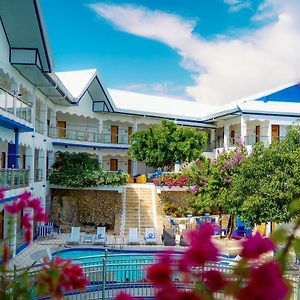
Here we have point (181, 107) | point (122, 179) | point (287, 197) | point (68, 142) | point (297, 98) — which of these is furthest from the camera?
point (181, 107)

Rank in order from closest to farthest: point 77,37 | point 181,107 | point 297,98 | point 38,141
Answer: point 38,141 < point 297,98 < point 77,37 < point 181,107

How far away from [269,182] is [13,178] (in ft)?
30.7

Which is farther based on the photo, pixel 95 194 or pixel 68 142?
pixel 68 142

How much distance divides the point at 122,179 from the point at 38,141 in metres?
5.39

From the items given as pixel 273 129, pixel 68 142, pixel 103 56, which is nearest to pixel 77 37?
pixel 103 56

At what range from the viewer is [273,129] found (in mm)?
28125

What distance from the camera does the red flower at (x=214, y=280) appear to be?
1509mm

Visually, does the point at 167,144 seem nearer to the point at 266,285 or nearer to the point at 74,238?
the point at 74,238

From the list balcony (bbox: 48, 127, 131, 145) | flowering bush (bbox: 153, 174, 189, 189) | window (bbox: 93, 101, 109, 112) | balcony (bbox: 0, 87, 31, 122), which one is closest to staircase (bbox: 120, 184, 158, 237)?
flowering bush (bbox: 153, 174, 189, 189)

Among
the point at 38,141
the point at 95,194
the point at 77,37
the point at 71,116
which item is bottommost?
the point at 95,194

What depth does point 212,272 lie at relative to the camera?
5.12 ft

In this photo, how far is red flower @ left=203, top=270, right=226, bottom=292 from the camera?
59.4 inches

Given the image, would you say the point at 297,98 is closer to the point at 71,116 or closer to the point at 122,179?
the point at 122,179

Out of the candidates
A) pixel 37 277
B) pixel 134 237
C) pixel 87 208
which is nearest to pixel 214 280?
pixel 37 277
